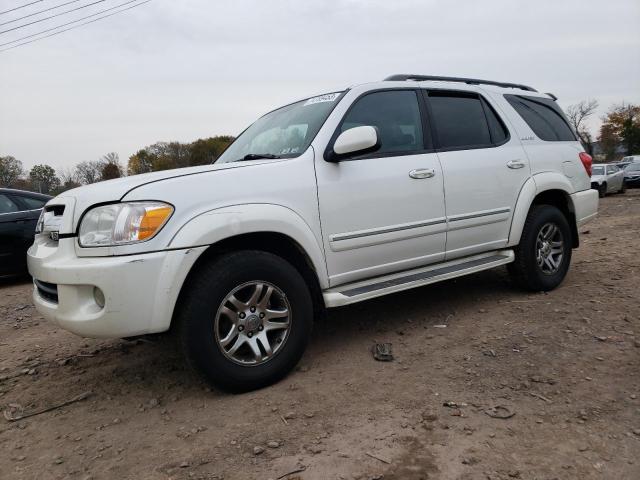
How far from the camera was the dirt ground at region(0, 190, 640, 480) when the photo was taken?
2.11 metres

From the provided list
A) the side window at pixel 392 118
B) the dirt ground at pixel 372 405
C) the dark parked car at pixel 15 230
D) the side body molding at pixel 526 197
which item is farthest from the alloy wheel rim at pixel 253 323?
the dark parked car at pixel 15 230

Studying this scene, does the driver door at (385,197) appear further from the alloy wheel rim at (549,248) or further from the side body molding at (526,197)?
the alloy wheel rim at (549,248)

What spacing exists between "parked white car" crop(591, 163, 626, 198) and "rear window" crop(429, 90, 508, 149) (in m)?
16.8

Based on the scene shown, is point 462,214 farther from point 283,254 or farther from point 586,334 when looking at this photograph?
point 283,254

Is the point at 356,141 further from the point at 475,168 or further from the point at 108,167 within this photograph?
the point at 108,167

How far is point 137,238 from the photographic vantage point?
8.12 feet

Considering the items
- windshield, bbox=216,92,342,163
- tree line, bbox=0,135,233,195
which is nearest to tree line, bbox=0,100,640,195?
tree line, bbox=0,135,233,195

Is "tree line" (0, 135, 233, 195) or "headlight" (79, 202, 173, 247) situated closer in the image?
"headlight" (79, 202, 173, 247)

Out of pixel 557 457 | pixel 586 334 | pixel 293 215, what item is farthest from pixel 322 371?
pixel 586 334

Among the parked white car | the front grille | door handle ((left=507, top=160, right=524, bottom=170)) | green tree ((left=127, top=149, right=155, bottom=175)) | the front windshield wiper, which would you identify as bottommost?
the parked white car

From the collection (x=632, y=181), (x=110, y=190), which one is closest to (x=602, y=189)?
(x=632, y=181)

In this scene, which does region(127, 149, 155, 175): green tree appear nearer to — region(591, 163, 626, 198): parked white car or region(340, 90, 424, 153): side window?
region(591, 163, 626, 198): parked white car

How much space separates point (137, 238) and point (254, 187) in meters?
0.72

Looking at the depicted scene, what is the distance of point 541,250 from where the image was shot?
14.3 feet
